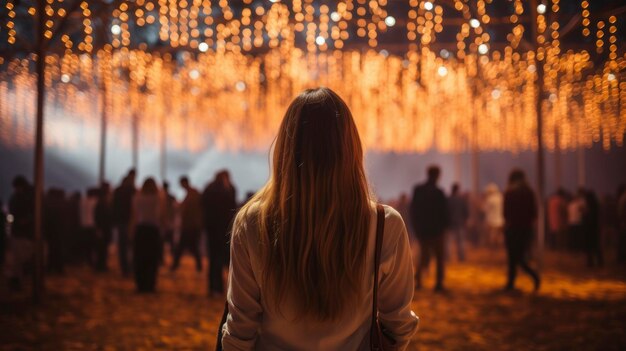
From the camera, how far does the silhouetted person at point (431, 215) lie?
7879 millimetres

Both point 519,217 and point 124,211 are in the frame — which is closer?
point 519,217

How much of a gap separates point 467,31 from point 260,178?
72.8 feet

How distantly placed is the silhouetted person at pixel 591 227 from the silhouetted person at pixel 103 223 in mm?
7737

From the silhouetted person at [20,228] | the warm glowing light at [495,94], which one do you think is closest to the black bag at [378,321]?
the silhouetted person at [20,228]

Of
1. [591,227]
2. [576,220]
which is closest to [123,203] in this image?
[591,227]

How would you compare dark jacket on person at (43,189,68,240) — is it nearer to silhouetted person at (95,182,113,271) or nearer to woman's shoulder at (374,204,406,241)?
silhouetted person at (95,182,113,271)

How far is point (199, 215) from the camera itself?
966 centimetres

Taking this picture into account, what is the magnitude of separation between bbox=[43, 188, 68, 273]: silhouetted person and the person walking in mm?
8522

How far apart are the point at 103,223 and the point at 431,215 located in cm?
523

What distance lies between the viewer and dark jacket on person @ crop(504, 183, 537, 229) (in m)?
7.61

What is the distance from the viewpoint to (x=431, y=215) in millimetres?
7906

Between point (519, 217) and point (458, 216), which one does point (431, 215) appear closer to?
point (519, 217)

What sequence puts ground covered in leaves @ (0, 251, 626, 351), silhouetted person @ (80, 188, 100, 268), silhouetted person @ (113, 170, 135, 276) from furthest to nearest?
1. silhouetted person @ (80, 188, 100, 268)
2. silhouetted person @ (113, 170, 135, 276)
3. ground covered in leaves @ (0, 251, 626, 351)

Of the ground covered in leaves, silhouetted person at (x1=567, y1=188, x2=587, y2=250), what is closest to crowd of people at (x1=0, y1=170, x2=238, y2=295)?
the ground covered in leaves
